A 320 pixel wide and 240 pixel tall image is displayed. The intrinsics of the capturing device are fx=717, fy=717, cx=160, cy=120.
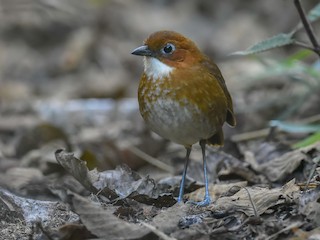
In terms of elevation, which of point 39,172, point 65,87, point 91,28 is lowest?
point 39,172

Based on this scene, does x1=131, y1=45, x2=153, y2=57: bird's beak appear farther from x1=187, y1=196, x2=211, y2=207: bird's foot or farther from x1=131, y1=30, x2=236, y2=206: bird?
x1=187, y1=196, x2=211, y2=207: bird's foot

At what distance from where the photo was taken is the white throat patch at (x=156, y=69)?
3.98m

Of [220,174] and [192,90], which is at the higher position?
[192,90]

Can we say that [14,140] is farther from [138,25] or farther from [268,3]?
[268,3]

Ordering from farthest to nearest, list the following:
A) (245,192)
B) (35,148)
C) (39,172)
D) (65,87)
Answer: (65,87), (35,148), (39,172), (245,192)

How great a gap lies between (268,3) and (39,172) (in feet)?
21.1

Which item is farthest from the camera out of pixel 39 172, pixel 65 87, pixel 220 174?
pixel 65 87

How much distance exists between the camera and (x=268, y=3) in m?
10.9

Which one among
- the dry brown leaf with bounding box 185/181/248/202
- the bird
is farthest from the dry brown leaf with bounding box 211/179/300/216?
the dry brown leaf with bounding box 185/181/248/202

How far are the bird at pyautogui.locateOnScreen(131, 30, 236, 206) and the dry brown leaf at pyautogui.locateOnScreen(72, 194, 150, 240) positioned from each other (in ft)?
2.99

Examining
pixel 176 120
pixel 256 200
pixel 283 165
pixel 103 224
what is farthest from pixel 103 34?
pixel 103 224

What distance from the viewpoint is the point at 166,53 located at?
4.06m

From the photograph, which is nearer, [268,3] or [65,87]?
[65,87]

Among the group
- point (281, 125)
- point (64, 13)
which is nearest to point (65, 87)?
point (64, 13)
